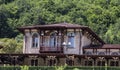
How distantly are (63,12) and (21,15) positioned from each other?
8.07 meters

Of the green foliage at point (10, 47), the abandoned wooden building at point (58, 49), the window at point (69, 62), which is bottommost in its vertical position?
the green foliage at point (10, 47)

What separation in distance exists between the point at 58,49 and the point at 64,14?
140 feet

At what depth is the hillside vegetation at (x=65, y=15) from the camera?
7850cm

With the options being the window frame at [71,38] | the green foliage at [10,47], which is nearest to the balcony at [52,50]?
the window frame at [71,38]

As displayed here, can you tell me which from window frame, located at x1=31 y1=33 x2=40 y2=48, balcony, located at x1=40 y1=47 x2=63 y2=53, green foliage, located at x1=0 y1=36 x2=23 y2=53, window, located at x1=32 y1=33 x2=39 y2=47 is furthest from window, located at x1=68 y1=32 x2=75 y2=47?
green foliage, located at x1=0 y1=36 x2=23 y2=53

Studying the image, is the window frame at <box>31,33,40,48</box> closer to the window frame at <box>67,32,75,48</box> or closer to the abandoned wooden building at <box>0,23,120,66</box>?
the abandoned wooden building at <box>0,23,120,66</box>

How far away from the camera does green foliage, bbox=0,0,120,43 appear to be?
259ft

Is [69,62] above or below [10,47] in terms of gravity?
above

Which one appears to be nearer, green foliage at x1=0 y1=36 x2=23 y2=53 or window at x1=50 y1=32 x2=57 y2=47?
window at x1=50 y1=32 x2=57 y2=47

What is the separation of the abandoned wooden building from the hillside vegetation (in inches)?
1140

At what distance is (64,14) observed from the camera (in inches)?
3359

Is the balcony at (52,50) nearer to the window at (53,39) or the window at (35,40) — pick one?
the window at (53,39)

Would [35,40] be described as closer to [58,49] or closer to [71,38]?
[58,49]

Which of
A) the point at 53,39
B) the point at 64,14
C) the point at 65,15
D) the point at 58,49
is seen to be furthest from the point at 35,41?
the point at 64,14
